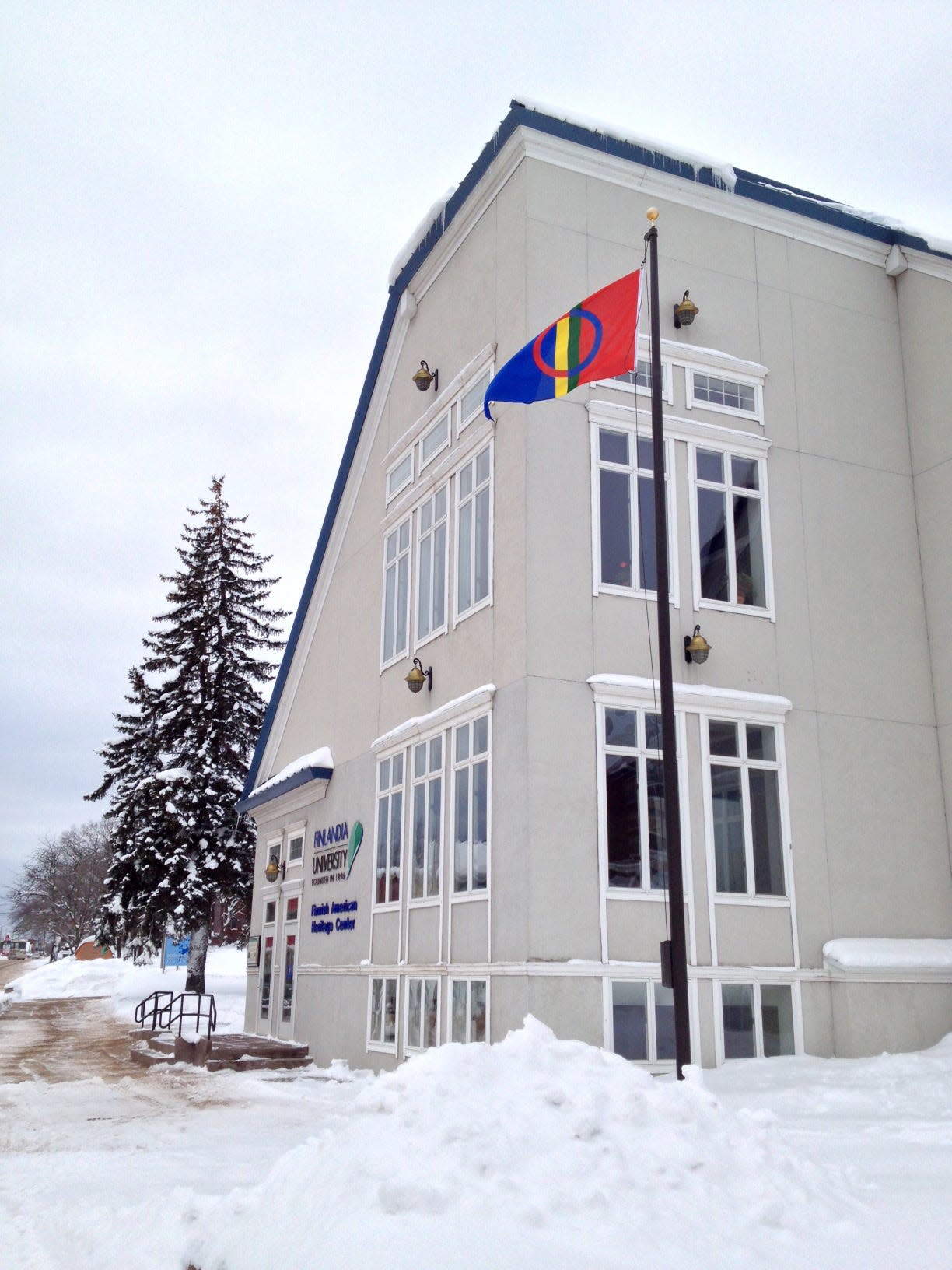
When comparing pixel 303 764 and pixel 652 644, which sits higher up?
pixel 652 644

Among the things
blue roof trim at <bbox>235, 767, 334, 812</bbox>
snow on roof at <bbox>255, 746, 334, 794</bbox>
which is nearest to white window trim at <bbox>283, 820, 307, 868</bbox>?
blue roof trim at <bbox>235, 767, 334, 812</bbox>

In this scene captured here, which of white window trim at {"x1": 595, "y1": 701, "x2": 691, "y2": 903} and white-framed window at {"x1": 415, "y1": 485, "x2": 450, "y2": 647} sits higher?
white-framed window at {"x1": 415, "y1": 485, "x2": 450, "y2": 647}

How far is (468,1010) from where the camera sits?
13.7m

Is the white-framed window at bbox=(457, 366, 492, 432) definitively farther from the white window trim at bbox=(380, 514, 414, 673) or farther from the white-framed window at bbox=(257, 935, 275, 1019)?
the white-framed window at bbox=(257, 935, 275, 1019)

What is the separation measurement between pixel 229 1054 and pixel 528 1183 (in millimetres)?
13513

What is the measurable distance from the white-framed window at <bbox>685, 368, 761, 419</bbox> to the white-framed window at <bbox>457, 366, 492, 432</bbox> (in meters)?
2.74

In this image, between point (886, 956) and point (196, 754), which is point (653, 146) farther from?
point (196, 754)

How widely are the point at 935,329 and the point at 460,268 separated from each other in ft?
23.0

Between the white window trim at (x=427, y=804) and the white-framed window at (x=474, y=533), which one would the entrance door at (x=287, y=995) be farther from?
the white-framed window at (x=474, y=533)

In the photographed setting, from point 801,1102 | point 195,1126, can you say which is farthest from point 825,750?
point 195,1126

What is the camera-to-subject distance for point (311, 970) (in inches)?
771

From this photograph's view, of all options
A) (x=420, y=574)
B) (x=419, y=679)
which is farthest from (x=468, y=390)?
(x=419, y=679)

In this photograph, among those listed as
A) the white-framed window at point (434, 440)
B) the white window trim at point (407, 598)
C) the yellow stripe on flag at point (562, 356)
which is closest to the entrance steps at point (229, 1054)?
the white window trim at point (407, 598)

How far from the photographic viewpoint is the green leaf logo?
60.1 feet
